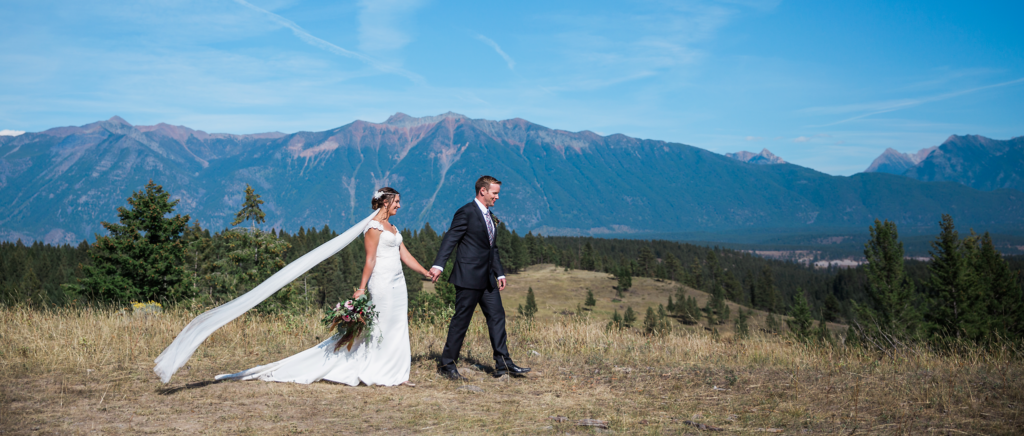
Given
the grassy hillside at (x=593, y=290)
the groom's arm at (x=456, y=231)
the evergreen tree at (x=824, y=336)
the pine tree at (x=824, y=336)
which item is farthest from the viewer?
the grassy hillside at (x=593, y=290)

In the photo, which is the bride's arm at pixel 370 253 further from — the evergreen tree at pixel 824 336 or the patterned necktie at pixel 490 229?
the evergreen tree at pixel 824 336

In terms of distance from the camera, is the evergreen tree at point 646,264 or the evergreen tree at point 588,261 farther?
the evergreen tree at point 588,261

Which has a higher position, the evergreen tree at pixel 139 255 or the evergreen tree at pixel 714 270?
the evergreen tree at pixel 139 255

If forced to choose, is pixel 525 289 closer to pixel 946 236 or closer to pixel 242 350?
pixel 946 236

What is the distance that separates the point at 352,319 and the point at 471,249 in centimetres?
188

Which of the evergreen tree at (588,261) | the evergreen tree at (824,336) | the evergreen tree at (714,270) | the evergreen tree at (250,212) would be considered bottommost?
the evergreen tree at (714,270)

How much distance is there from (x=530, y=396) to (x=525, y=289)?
110038 mm

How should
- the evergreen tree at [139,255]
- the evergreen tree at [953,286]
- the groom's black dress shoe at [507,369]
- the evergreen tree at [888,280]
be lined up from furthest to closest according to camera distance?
the evergreen tree at [888,280], the evergreen tree at [953,286], the evergreen tree at [139,255], the groom's black dress shoe at [507,369]

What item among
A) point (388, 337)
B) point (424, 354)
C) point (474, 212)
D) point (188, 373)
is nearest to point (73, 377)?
point (188, 373)

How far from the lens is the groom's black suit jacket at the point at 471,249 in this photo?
7.86 meters

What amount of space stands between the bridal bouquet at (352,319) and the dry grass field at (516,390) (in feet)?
2.30

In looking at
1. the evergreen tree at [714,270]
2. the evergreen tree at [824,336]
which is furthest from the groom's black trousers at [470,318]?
the evergreen tree at [714,270]

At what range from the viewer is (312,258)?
7.64 m

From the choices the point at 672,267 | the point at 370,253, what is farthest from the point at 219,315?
the point at 672,267
